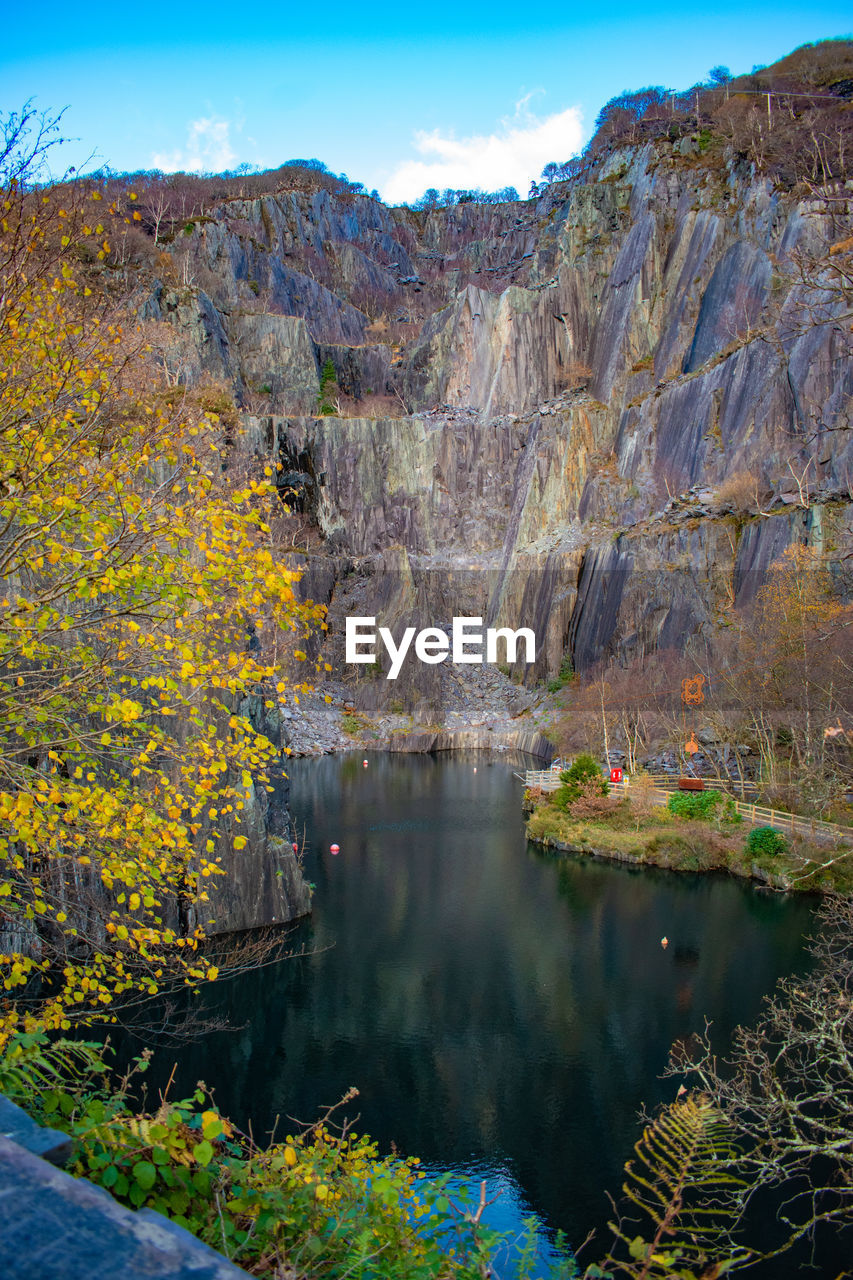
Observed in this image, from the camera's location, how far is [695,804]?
1448 inches

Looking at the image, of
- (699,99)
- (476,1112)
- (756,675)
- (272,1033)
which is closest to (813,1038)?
(476,1112)

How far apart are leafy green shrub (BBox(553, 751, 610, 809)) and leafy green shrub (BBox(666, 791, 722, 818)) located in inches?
146

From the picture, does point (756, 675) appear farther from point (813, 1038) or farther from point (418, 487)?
point (418, 487)

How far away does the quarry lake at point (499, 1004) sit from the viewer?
1537 centimetres

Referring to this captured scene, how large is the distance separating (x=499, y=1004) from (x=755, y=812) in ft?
63.6

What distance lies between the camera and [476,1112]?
638 inches

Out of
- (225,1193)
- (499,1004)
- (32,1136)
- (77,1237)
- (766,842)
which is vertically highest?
(77,1237)

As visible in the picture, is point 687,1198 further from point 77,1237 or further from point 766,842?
point 766,842

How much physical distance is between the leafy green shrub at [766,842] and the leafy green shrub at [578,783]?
28.3ft

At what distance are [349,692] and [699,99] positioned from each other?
75620mm

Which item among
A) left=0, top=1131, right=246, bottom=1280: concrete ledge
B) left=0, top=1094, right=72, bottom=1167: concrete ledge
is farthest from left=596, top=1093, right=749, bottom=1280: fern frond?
left=0, top=1131, right=246, bottom=1280: concrete ledge

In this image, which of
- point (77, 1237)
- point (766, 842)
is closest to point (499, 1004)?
point (766, 842)

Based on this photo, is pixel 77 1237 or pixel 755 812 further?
pixel 755 812

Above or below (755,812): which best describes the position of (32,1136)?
above
